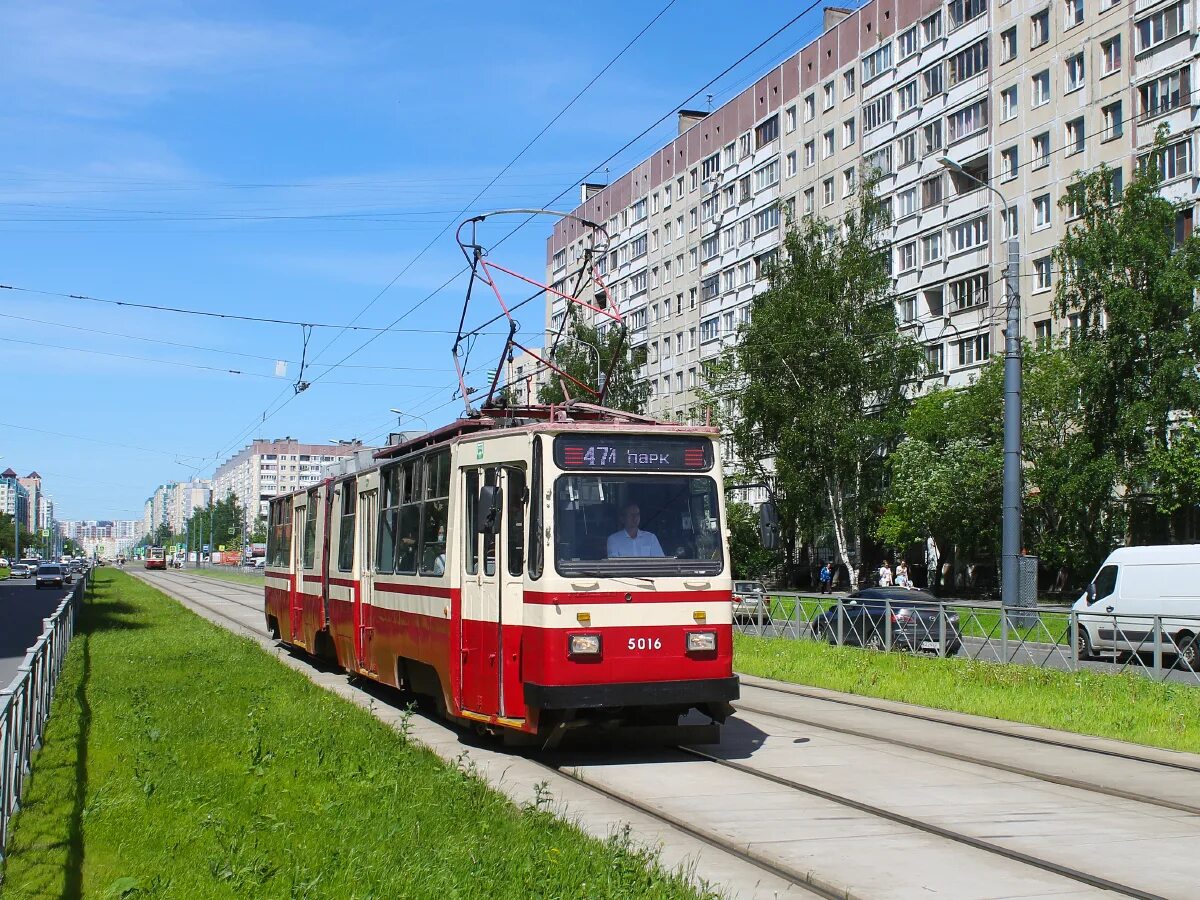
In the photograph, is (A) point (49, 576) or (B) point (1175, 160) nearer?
(B) point (1175, 160)

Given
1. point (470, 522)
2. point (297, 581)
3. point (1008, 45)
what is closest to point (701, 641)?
point (470, 522)

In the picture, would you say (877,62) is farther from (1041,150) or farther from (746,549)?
(746,549)

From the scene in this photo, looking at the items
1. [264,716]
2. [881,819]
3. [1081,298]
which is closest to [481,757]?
[264,716]

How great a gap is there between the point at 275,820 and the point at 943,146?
5240cm

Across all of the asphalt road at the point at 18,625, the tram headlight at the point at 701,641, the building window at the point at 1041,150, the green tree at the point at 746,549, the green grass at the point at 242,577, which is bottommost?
the asphalt road at the point at 18,625

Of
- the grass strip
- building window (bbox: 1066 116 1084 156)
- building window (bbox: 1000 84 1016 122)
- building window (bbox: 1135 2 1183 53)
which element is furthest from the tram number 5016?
building window (bbox: 1000 84 1016 122)

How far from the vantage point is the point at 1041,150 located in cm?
5050

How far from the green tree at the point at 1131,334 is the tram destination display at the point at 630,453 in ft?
102

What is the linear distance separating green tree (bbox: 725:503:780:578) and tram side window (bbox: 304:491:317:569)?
121ft

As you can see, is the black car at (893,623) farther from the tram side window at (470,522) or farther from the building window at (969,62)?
the building window at (969,62)

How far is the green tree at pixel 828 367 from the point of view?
1971 inches

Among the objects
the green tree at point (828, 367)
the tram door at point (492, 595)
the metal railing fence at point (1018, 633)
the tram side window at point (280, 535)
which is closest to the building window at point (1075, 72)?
the green tree at point (828, 367)

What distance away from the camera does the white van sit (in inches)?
735

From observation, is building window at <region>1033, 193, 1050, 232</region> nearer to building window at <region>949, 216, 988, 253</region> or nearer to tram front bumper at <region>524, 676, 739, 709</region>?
building window at <region>949, 216, 988, 253</region>
